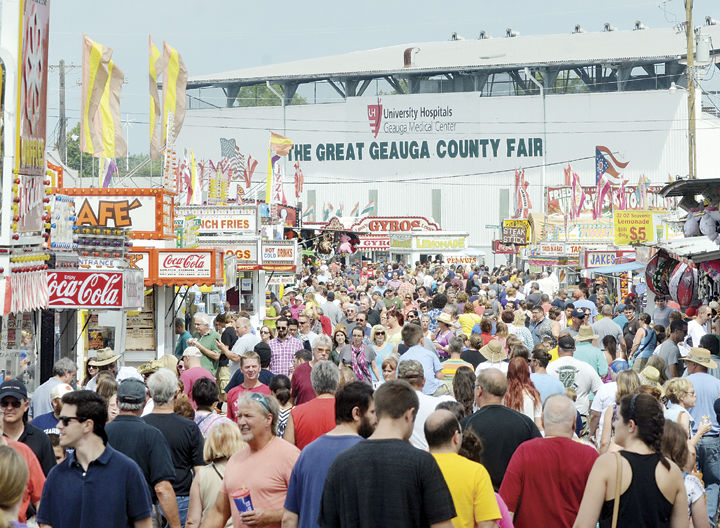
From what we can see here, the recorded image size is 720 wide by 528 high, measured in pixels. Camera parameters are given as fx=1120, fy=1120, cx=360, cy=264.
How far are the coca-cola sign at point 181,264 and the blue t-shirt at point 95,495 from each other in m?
12.2

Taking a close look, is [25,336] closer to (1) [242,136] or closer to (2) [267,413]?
(2) [267,413]

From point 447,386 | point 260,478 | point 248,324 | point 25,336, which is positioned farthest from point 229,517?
point 248,324

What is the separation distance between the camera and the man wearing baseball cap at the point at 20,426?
664 cm

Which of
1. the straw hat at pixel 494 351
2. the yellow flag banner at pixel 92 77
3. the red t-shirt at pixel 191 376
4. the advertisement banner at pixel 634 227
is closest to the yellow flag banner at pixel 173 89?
the yellow flag banner at pixel 92 77

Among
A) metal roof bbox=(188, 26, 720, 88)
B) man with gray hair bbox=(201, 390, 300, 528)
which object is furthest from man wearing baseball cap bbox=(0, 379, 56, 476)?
metal roof bbox=(188, 26, 720, 88)

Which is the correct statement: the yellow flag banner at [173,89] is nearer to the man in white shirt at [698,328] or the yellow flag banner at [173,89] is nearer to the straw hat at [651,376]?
the man in white shirt at [698,328]

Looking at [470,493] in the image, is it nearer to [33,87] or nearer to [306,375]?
[306,375]

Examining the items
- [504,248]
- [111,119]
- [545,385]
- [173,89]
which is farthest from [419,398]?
[504,248]

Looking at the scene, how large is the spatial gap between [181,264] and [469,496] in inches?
504

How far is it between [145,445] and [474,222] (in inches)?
2510

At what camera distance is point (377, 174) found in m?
71.2

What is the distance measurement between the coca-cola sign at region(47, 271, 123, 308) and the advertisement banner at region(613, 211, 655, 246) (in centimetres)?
1574

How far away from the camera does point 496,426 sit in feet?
21.7

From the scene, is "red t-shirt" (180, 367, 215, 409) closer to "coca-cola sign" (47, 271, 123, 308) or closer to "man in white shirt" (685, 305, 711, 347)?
"coca-cola sign" (47, 271, 123, 308)
